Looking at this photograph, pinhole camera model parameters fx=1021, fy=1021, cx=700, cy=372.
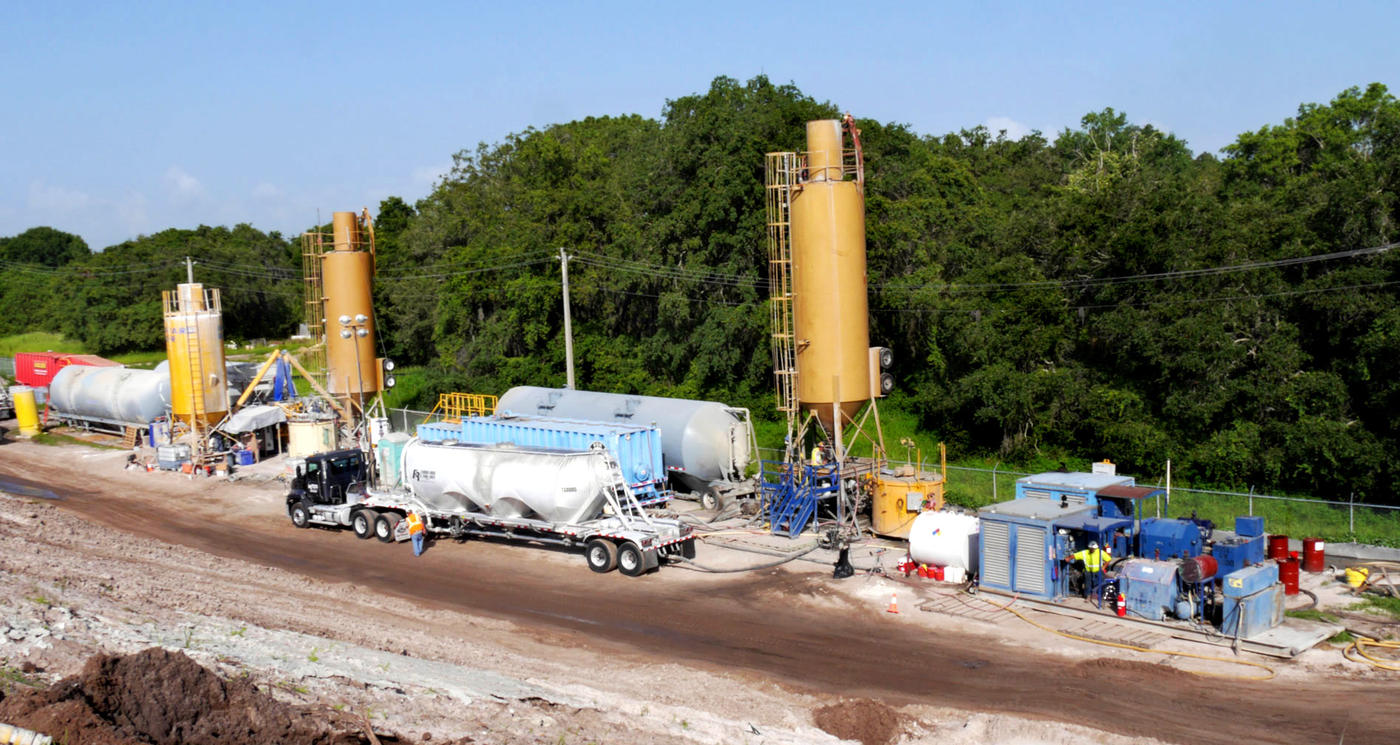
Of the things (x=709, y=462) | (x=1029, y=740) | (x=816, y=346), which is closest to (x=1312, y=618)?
(x=1029, y=740)

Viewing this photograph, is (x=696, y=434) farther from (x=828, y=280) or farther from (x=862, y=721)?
(x=862, y=721)

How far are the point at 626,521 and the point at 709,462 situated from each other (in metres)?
6.03

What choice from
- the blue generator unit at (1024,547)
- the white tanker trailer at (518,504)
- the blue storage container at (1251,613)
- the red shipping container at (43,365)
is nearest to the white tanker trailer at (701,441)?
the white tanker trailer at (518,504)

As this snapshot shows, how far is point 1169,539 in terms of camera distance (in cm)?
2031

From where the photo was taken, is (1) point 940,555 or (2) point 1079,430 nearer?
(1) point 940,555

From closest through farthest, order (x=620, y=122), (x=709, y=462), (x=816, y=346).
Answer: (x=816, y=346)
(x=709, y=462)
(x=620, y=122)

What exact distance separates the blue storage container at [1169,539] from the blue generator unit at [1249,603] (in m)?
1.57

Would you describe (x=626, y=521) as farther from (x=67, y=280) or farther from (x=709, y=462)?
(x=67, y=280)

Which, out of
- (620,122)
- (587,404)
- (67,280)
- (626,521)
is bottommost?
A: (626,521)

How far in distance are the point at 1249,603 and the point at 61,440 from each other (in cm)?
4977

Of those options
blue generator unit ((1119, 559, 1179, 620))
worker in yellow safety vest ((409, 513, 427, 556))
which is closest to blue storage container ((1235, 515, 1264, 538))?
blue generator unit ((1119, 559, 1179, 620))

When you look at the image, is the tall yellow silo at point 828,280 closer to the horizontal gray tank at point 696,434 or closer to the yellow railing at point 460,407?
the horizontal gray tank at point 696,434

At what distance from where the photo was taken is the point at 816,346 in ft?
89.9

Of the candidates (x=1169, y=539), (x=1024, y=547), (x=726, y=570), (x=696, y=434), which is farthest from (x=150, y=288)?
(x=1169, y=539)
